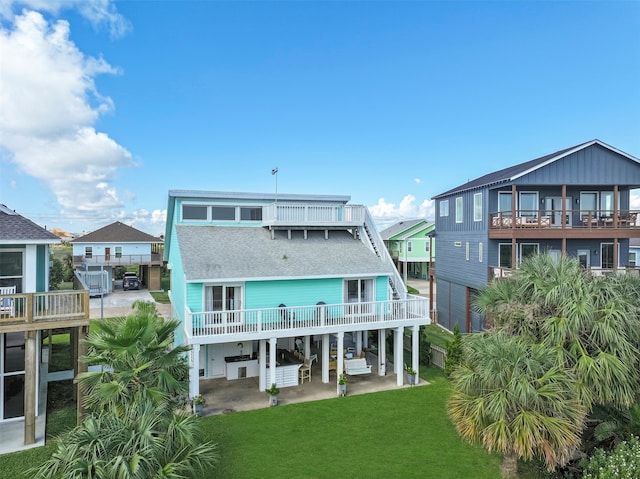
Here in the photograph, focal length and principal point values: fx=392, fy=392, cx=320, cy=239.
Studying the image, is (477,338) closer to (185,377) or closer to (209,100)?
(185,377)

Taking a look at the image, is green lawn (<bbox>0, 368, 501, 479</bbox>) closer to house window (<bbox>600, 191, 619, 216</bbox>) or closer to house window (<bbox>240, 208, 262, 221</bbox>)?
house window (<bbox>240, 208, 262, 221</bbox>)

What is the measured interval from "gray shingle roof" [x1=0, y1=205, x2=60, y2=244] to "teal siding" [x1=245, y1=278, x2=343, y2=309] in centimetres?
706

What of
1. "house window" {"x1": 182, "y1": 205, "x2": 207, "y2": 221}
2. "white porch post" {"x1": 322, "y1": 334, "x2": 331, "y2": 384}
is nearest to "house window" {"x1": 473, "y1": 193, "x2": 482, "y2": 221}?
"white porch post" {"x1": 322, "y1": 334, "x2": 331, "y2": 384}

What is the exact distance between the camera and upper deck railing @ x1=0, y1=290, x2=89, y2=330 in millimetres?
10820

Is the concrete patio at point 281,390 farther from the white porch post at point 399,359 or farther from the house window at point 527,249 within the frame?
the house window at point 527,249

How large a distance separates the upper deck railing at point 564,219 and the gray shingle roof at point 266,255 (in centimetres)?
709

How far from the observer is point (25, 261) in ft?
40.7

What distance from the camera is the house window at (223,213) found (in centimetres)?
1997

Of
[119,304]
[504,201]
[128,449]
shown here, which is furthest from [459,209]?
[119,304]

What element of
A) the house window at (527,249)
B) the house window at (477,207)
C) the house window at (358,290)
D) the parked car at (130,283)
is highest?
the house window at (477,207)

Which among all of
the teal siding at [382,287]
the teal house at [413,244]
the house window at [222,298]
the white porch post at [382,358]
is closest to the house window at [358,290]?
the teal siding at [382,287]

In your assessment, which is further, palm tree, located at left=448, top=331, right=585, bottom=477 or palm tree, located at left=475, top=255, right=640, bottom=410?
palm tree, located at left=475, top=255, right=640, bottom=410

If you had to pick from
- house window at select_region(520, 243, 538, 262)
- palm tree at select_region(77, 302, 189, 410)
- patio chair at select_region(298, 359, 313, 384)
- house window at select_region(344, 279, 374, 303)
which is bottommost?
patio chair at select_region(298, 359, 313, 384)

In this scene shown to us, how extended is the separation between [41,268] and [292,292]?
9.13 m
